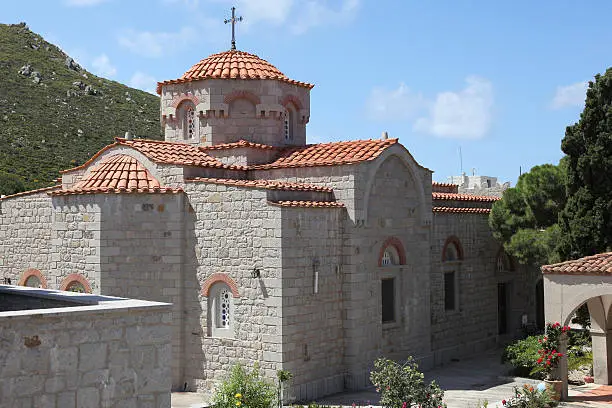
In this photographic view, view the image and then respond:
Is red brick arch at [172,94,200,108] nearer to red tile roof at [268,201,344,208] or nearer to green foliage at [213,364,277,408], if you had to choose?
red tile roof at [268,201,344,208]

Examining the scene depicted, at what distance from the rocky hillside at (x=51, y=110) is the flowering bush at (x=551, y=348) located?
27003 mm

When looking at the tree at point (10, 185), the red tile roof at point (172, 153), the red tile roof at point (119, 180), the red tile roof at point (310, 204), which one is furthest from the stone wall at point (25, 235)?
the tree at point (10, 185)

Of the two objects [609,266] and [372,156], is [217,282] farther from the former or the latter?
[609,266]

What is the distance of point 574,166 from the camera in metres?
18.9

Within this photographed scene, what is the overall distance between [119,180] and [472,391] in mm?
9083

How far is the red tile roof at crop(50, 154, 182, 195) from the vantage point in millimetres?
15586

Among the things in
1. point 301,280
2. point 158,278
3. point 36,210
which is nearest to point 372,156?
point 301,280

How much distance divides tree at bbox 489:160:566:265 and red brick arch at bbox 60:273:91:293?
11.9m

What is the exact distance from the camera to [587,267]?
1473 cm

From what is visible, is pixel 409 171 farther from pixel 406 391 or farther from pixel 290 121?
pixel 406 391

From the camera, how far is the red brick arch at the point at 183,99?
19.1 metres

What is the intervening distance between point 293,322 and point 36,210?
25.9 ft

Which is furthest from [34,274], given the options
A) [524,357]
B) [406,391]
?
[524,357]

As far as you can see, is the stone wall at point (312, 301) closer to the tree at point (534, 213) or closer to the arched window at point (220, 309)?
the arched window at point (220, 309)
